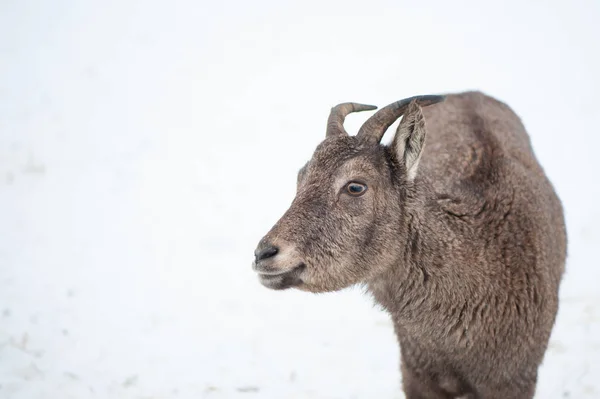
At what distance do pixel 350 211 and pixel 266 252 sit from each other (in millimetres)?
690

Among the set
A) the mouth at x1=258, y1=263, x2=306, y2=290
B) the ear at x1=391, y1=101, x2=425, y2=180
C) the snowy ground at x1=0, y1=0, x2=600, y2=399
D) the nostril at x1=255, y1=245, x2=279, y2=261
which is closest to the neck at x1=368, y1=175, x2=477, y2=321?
the ear at x1=391, y1=101, x2=425, y2=180

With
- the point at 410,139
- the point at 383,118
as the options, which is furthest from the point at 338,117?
the point at 410,139

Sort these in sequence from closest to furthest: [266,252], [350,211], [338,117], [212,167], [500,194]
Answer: [266,252] < [350,211] < [500,194] < [338,117] < [212,167]

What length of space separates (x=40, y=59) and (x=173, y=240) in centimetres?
833

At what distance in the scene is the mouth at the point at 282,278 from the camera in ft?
14.4

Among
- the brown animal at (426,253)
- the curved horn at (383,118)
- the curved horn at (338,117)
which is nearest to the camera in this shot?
the brown animal at (426,253)

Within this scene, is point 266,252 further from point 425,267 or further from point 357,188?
point 425,267

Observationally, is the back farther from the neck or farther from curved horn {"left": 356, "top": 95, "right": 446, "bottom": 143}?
curved horn {"left": 356, "top": 95, "right": 446, "bottom": 143}

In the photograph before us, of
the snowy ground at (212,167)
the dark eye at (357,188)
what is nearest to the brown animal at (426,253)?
the dark eye at (357,188)

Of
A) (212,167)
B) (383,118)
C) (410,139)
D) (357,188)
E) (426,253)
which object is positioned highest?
(383,118)

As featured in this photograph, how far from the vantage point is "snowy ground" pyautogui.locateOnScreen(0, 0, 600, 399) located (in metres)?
7.25

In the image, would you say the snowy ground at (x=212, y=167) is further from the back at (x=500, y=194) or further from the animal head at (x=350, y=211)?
the animal head at (x=350, y=211)

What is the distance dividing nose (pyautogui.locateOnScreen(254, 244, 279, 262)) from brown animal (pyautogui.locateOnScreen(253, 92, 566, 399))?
0.01 m

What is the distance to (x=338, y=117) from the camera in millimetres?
5332
